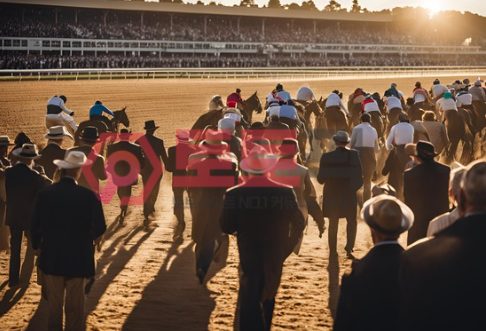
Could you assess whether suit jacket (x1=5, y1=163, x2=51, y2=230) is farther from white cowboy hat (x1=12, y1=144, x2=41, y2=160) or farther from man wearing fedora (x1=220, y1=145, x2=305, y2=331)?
man wearing fedora (x1=220, y1=145, x2=305, y2=331)

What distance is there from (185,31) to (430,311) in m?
62.7

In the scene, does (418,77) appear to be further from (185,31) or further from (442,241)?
(442,241)

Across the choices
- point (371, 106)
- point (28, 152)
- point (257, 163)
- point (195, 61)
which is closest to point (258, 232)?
point (257, 163)

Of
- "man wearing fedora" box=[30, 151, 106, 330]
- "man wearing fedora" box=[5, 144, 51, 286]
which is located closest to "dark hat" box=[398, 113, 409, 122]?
"man wearing fedora" box=[5, 144, 51, 286]

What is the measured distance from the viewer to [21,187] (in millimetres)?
6812

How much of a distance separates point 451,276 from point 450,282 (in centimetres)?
3

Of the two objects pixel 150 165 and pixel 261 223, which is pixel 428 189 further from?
pixel 150 165

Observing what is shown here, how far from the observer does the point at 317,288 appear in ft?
23.4

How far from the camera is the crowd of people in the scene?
139ft

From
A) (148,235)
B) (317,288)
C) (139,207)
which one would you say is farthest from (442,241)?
(139,207)

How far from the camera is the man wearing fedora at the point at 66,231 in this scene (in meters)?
5.04

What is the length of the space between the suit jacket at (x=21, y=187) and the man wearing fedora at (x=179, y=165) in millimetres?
2540

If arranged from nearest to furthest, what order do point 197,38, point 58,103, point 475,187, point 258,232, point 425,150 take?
point 475,187 < point 258,232 < point 425,150 < point 58,103 < point 197,38

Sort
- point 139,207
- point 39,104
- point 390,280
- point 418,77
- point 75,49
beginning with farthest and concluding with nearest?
point 418,77 < point 75,49 < point 39,104 < point 139,207 < point 390,280
